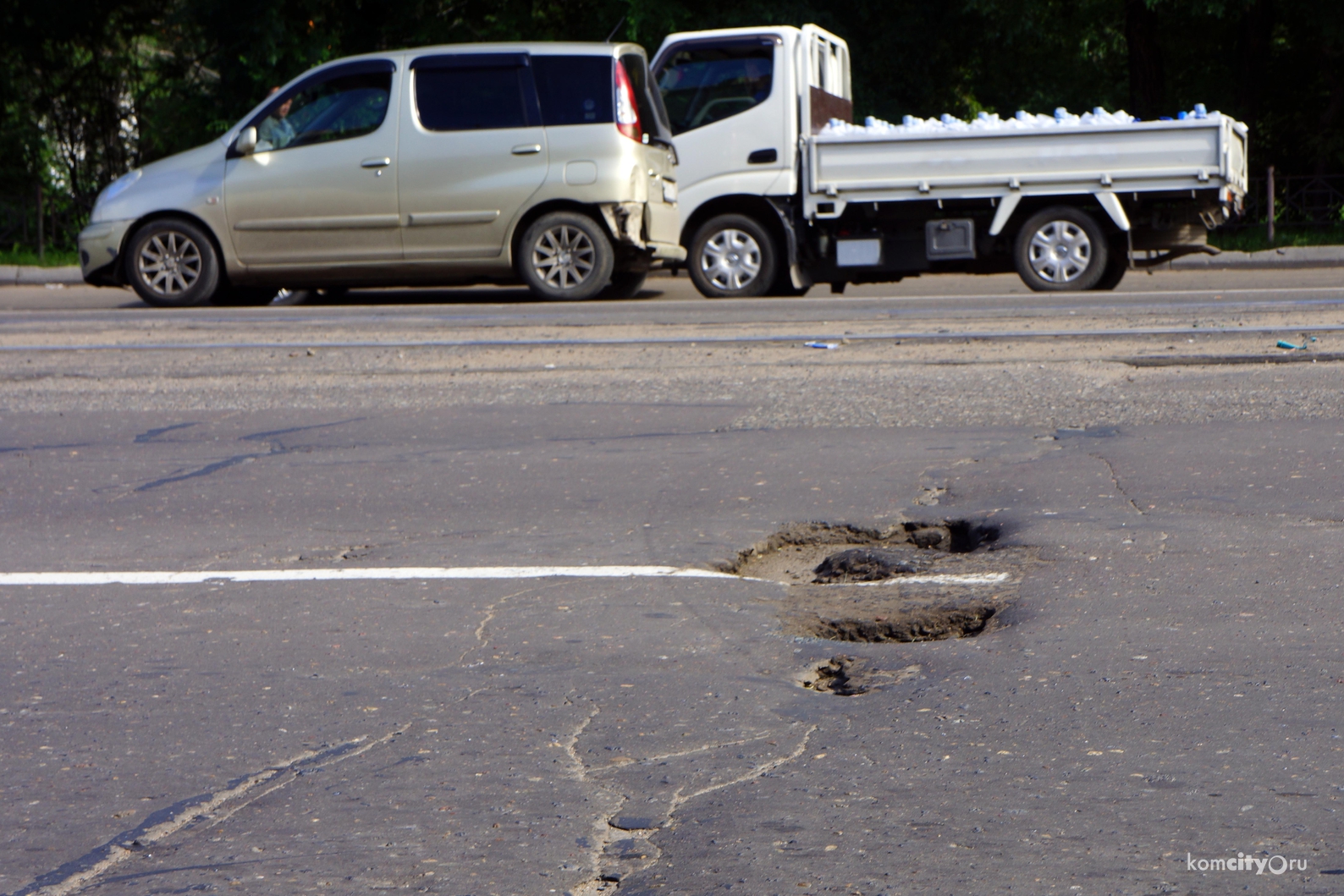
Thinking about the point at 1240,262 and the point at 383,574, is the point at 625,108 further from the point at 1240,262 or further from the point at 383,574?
the point at 1240,262

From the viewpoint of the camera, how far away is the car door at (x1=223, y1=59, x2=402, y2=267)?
11.9 m

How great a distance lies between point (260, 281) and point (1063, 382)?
7265 millimetres

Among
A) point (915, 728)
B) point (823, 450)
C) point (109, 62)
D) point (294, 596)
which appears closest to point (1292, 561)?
point (915, 728)

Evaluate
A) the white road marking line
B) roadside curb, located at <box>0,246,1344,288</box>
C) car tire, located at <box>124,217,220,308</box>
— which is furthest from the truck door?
the white road marking line

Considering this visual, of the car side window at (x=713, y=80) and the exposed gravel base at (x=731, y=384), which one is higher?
the car side window at (x=713, y=80)

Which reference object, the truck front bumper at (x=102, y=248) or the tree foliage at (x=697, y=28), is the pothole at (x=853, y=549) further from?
the tree foliage at (x=697, y=28)

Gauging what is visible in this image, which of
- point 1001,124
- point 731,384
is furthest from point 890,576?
point 1001,124

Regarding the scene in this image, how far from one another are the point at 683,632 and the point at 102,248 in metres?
9.82

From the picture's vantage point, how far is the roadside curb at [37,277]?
1925cm

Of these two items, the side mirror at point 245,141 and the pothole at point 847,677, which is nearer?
the pothole at point 847,677

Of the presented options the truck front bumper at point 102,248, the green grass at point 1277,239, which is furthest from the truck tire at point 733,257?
the green grass at point 1277,239

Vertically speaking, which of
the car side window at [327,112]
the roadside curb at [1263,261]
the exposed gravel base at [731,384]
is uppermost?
the car side window at [327,112]

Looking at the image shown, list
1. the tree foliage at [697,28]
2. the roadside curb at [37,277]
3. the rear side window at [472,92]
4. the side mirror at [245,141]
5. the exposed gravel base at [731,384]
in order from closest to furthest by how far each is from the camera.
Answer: the exposed gravel base at [731,384], the side mirror at [245,141], the rear side window at [472,92], the roadside curb at [37,277], the tree foliage at [697,28]

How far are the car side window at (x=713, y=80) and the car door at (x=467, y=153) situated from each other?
1734mm
